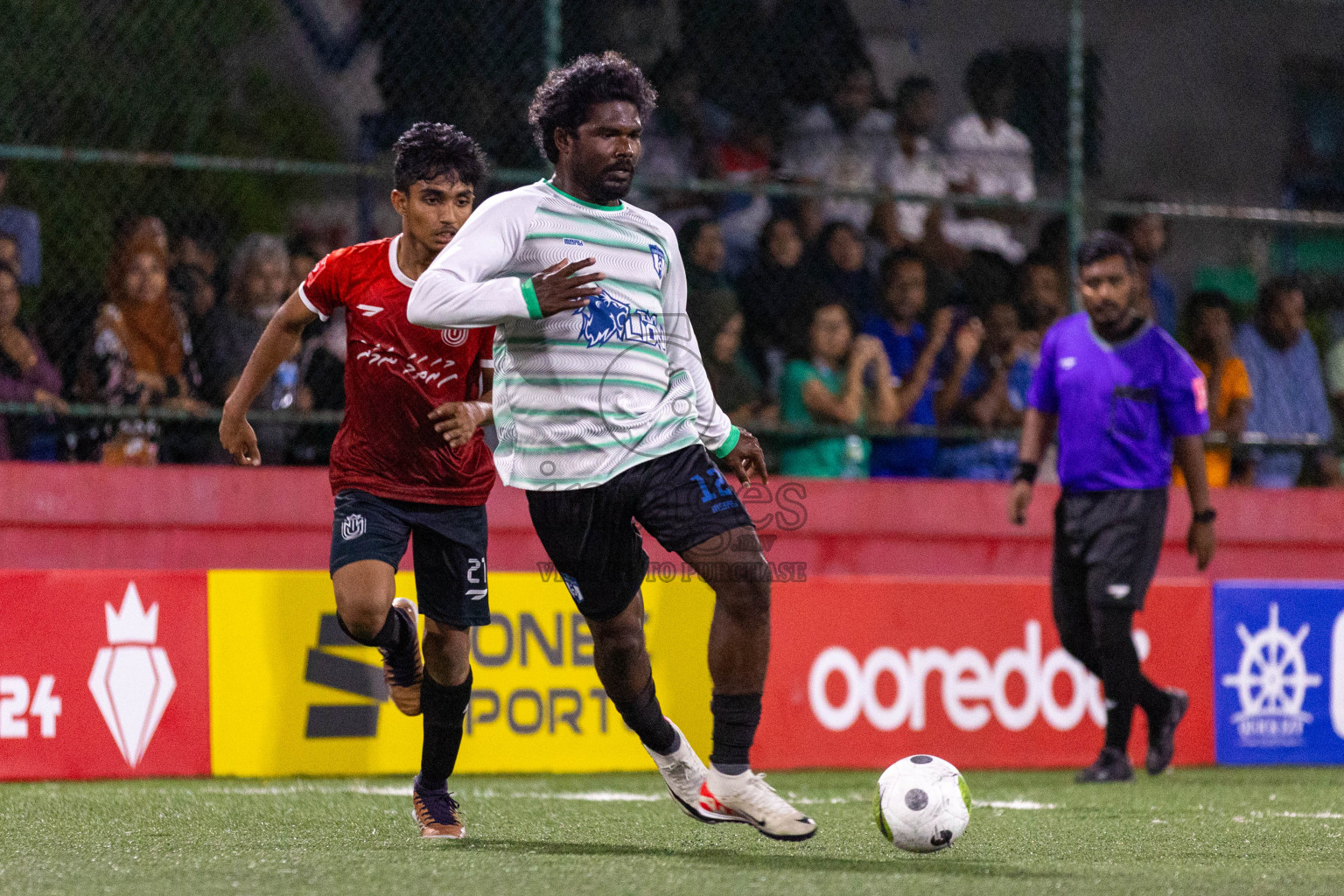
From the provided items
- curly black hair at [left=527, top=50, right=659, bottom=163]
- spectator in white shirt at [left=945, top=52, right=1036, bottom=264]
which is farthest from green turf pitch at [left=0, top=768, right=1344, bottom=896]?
spectator in white shirt at [left=945, top=52, right=1036, bottom=264]

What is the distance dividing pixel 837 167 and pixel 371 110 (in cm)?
257

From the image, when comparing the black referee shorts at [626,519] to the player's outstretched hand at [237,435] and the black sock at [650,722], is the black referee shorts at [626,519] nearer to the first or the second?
the black sock at [650,722]

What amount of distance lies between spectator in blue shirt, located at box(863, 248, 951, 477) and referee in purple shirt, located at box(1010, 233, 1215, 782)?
2.05 meters

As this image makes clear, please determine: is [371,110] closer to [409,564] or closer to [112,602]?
[409,564]

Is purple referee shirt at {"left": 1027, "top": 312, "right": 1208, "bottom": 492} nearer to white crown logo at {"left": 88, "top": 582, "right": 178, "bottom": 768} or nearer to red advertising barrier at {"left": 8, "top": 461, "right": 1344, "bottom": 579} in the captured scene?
red advertising barrier at {"left": 8, "top": 461, "right": 1344, "bottom": 579}

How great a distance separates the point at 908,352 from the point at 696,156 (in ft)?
5.07

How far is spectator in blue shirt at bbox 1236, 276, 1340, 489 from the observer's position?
33.4 feet

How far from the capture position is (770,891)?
12.7 feet

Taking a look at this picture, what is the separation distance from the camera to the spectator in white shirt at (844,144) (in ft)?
32.6

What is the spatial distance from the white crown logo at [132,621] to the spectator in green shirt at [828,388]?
3.40 m

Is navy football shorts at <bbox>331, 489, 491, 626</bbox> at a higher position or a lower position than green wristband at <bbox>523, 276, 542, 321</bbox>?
lower

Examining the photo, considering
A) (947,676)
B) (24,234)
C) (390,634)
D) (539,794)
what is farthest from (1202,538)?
(24,234)

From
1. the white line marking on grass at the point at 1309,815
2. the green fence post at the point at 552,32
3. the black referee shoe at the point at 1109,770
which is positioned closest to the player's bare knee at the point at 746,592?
the white line marking on grass at the point at 1309,815

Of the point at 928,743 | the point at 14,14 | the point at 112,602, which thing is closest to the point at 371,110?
the point at 14,14
